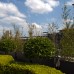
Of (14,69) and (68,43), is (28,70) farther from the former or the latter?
(68,43)

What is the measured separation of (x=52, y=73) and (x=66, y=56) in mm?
8059

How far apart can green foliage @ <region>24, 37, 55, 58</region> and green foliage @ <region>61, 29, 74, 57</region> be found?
90cm

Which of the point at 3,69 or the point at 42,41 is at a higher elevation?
the point at 42,41

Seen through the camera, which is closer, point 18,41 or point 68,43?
point 68,43

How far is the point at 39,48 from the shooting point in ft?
64.4

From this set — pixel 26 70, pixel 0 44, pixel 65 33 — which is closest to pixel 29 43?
pixel 65 33

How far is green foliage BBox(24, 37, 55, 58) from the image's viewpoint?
19.6 m

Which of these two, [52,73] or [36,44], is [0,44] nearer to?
[36,44]

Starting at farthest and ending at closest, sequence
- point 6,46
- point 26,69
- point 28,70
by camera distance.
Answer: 1. point 6,46
2. point 26,69
3. point 28,70

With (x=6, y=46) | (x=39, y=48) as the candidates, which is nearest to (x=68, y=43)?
(x=39, y=48)

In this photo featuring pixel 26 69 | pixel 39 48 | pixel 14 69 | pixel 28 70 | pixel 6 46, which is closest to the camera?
pixel 28 70

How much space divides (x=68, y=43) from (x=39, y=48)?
2217 millimetres

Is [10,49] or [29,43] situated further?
[10,49]

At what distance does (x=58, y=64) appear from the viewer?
68.4 feet
